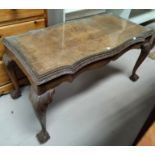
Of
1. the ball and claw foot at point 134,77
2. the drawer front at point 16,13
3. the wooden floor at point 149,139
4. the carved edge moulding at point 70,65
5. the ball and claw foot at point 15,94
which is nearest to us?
the wooden floor at point 149,139

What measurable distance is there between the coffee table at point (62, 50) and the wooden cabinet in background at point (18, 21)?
75 mm

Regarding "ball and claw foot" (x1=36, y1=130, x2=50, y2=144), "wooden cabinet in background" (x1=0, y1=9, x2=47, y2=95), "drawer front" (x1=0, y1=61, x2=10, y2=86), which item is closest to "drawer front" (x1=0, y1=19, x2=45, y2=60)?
"wooden cabinet in background" (x1=0, y1=9, x2=47, y2=95)

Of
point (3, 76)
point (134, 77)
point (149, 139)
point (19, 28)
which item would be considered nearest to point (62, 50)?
point (19, 28)

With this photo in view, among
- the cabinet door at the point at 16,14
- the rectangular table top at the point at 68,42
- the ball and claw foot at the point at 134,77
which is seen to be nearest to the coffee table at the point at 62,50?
the rectangular table top at the point at 68,42

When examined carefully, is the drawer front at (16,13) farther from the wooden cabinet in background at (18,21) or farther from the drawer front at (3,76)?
the drawer front at (3,76)

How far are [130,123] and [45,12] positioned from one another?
1.00m

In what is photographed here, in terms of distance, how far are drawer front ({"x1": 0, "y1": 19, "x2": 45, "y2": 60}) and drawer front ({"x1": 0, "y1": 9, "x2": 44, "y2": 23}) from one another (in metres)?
0.05

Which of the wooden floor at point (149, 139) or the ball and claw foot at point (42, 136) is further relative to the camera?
the ball and claw foot at point (42, 136)

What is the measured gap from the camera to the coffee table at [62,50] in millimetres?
899

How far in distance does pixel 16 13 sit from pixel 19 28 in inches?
4.3

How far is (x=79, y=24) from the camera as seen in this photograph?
1301 millimetres

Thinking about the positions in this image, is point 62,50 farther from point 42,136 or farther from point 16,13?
point 42,136

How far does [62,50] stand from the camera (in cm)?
102
